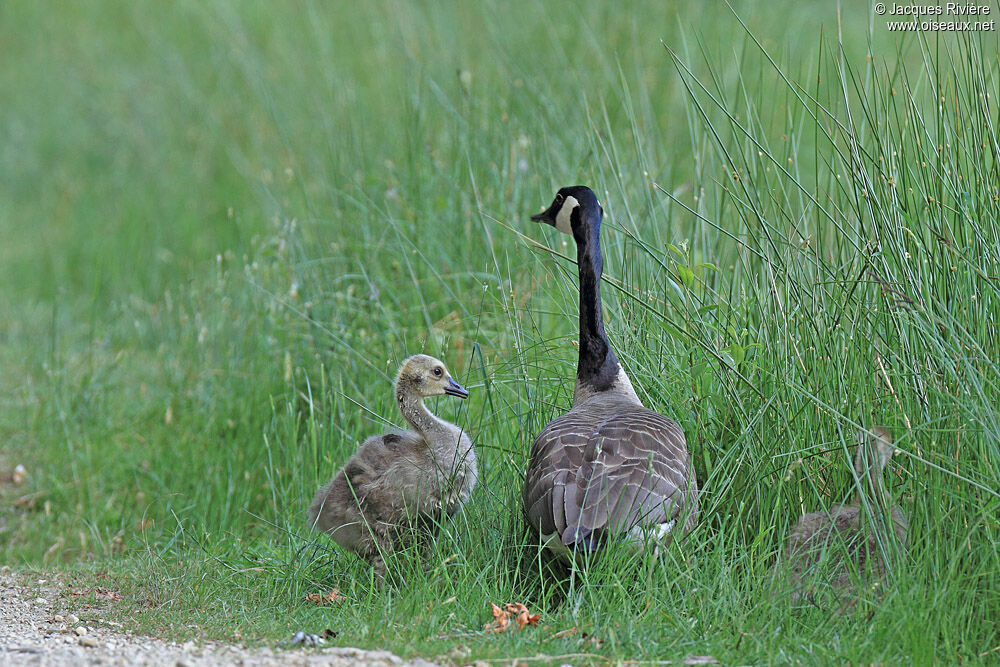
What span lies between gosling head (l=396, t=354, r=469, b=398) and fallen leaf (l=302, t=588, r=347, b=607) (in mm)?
1109

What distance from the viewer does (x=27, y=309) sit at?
11820 millimetres

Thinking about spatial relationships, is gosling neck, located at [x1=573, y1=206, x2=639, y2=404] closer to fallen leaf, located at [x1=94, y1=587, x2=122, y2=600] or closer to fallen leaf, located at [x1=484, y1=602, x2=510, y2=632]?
fallen leaf, located at [x1=484, y1=602, x2=510, y2=632]

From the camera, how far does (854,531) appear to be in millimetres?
5176

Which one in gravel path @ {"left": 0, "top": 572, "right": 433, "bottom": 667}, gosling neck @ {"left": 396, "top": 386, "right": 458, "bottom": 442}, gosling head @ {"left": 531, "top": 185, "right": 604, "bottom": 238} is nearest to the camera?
gravel path @ {"left": 0, "top": 572, "right": 433, "bottom": 667}

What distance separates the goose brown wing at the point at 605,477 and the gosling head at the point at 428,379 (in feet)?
2.51

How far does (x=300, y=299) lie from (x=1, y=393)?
332 centimetres

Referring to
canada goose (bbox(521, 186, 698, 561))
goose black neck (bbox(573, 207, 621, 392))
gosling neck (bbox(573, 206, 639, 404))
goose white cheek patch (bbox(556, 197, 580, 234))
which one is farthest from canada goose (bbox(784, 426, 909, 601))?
goose white cheek patch (bbox(556, 197, 580, 234))

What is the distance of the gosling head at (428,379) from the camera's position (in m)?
5.82

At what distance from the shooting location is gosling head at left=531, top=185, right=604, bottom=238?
20.2 feet

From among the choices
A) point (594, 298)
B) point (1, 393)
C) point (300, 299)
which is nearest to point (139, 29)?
point (1, 393)

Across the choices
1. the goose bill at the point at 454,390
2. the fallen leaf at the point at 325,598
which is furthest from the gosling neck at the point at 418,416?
the fallen leaf at the point at 325,598

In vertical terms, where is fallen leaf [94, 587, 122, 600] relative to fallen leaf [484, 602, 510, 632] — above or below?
below

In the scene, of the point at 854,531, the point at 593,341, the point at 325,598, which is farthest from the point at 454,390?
the point at 854,531

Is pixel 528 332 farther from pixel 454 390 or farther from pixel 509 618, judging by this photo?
pixel 509 618
